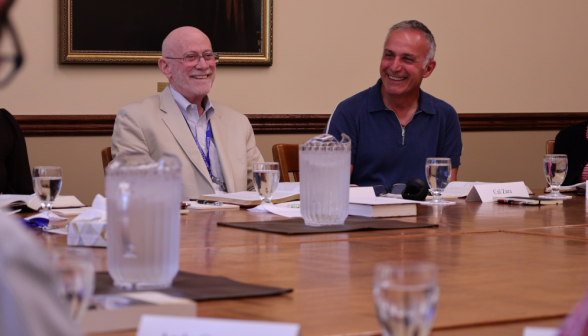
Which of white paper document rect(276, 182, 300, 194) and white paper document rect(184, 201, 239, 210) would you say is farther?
white paper document rect(276, 182, 300, 194)

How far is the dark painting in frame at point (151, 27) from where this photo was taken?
3.86 m

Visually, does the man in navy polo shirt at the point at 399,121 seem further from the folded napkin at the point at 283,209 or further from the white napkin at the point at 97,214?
the white napkin at the point at 97,214

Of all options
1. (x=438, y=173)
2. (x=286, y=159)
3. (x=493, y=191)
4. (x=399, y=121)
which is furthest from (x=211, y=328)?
(x=399, y=121)

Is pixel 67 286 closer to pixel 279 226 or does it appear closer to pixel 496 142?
pixel 279 226

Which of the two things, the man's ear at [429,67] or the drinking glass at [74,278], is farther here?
the man's ear at [429,67]

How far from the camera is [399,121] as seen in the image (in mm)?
3330

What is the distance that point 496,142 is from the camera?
15.7 ft

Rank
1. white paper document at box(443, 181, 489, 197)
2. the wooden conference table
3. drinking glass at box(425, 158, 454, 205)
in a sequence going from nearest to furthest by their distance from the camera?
the wooden conference table → drinking glass at box(425, 158, 454, 205) → white paper document at box(443, 181, 489, 197)

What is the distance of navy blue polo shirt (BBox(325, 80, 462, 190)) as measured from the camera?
10.6ft

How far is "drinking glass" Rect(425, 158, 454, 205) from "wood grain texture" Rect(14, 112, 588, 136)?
198cm

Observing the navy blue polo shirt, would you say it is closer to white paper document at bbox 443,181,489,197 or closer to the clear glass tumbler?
white paper document at bbox 443,181,489,197

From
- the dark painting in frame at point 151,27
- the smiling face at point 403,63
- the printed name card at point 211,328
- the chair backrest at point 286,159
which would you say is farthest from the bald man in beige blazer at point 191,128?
the printed name card at point 211,328

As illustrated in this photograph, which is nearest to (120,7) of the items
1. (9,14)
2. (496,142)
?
(496,142)

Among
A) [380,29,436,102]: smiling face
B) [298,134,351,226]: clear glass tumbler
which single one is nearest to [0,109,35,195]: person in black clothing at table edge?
[380,29,436,102]: smiling face
